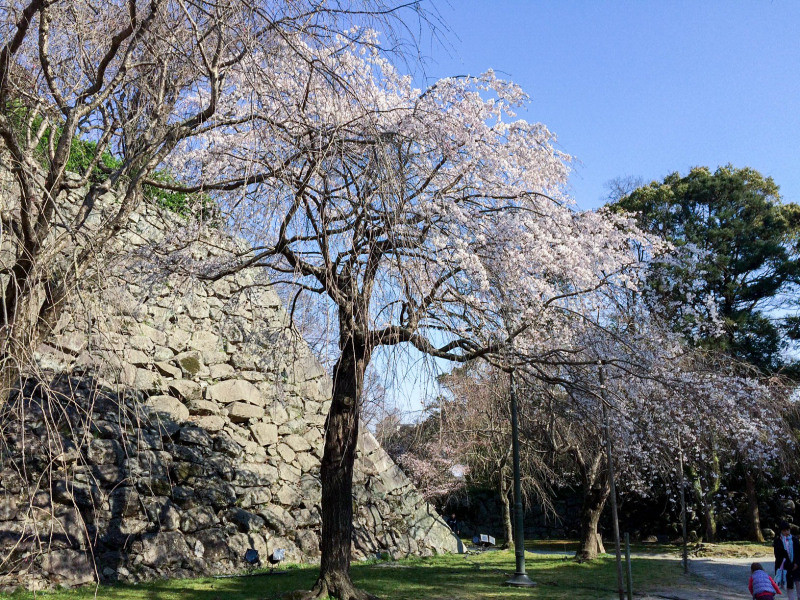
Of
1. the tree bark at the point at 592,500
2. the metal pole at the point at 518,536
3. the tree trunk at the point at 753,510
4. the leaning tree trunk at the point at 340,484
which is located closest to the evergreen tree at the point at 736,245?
the tree trunk at the point at 753,510

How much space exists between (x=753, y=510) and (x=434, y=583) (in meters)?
15.4

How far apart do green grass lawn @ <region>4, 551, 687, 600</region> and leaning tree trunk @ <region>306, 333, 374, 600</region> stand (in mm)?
839

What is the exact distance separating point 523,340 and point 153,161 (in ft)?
23.8

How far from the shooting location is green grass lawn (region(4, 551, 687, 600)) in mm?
8422

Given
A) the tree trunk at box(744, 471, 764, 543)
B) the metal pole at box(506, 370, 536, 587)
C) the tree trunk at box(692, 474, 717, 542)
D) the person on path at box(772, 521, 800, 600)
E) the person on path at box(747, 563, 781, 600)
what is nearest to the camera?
the person on path at box(747, 563, 781, 600)

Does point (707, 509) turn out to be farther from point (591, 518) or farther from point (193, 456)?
point (193, 456)

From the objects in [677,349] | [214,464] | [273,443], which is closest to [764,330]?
[677,349]

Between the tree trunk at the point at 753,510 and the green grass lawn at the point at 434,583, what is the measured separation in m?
8.51

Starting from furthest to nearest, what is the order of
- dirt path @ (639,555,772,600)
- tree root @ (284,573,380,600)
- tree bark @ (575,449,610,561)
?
tree bark @ (575,449,610,561) → dirt path @ (639,555,772,600) → tree root @ (284,573,380,600)

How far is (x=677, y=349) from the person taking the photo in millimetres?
14922

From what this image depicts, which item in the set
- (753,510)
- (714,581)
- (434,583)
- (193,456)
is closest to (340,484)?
(434,583)

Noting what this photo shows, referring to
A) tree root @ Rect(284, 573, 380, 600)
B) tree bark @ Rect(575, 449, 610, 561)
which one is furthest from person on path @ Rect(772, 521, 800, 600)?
tree bark @ Rect(575, 449, 610, 561)

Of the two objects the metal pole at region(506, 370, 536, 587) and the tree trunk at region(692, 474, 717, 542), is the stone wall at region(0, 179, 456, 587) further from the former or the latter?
the tree trunk at region(692, 474, 717, 542)

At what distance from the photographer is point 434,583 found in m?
10.2
